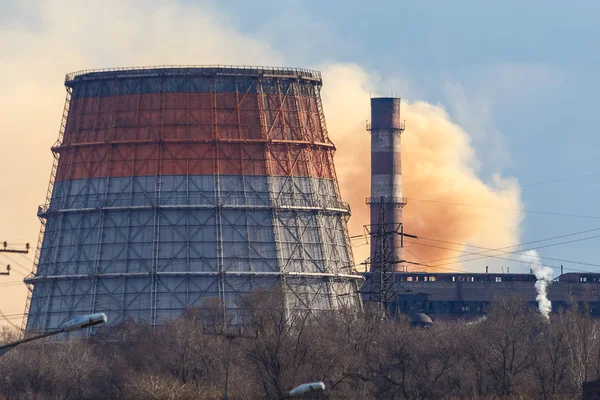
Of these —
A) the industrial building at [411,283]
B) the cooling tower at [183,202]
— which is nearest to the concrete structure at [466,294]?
the industrial building at [411,283]

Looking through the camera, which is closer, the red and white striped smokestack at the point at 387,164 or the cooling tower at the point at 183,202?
the cooling tower at the point at 183,202

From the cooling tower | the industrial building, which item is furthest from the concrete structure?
the cooling tower

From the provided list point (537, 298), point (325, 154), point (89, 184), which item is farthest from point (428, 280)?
point (89, 184)

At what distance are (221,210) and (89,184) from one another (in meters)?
7.60

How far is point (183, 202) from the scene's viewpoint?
7888cm

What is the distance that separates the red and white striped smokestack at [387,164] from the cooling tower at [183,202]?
118 feet

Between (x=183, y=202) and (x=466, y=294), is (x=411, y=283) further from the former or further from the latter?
(x=183, y=202)

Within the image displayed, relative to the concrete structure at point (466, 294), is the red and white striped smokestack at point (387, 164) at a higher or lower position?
higher

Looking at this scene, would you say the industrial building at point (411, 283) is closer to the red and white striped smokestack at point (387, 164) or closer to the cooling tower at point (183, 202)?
the red and white striped smokestack at point (387, 164)

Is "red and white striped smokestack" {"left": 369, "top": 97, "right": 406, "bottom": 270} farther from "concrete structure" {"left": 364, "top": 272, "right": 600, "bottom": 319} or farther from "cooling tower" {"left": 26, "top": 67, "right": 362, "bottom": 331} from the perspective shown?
"cooling tower" {"left": 26, "top": 67, "right": 362, "bottom": 331}

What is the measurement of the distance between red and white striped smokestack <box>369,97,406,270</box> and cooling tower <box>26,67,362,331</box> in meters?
36.1

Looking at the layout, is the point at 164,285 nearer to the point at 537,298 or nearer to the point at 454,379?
the point at 454,379

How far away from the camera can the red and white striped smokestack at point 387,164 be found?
117688 mm

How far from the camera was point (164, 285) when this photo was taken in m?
77.4
